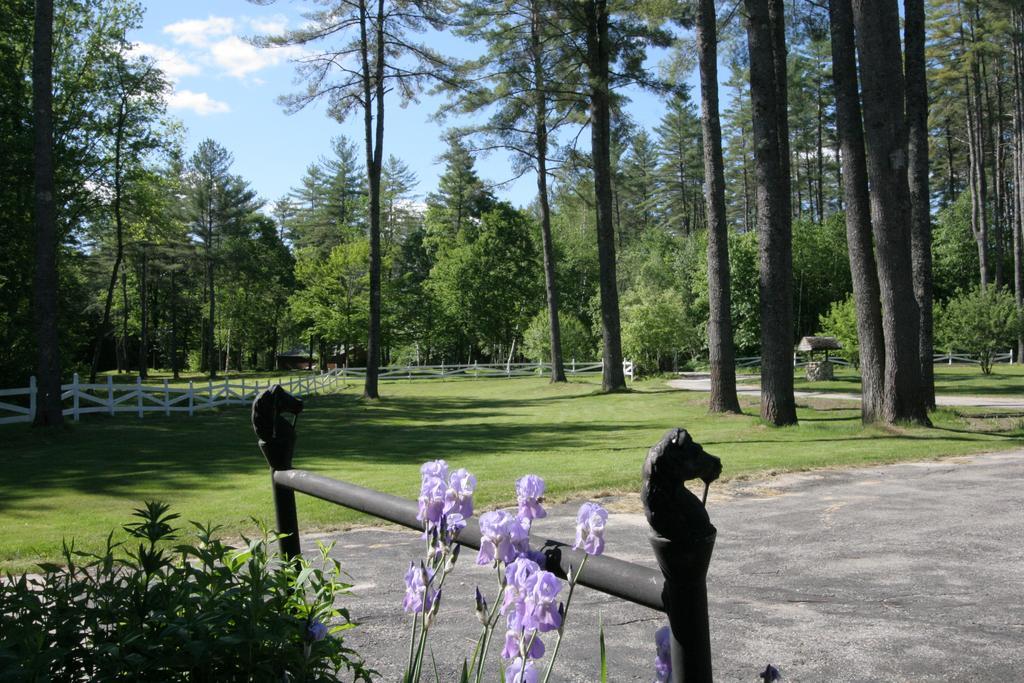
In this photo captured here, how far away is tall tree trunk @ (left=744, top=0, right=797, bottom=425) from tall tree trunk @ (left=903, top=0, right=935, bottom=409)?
278cm

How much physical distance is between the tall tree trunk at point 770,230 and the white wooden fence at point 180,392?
9763mm

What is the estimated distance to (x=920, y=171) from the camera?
16.3 m

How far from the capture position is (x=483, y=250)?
54.2 m

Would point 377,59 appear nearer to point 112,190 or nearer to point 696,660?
point 112,190

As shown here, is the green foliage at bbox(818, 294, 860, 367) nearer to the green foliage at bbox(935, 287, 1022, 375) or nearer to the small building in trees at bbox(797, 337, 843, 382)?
the small building in trees at bbox(797, 337, 843, 382)

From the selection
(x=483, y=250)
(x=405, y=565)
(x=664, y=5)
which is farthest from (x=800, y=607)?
(x=483, y=250)

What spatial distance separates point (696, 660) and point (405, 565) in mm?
4364

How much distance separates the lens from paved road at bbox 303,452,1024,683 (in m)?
3.48

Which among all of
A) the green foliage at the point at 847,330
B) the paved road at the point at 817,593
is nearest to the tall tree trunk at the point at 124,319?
the green foliage at the point at 847,330

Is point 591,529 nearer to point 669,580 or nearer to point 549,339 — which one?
point 669,580

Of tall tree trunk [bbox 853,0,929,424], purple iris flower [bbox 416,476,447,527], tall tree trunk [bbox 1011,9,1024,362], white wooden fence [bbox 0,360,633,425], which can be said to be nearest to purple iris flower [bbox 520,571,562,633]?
purple iris flower [bbox 416,476,447,527]

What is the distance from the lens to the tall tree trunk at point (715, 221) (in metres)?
17.5

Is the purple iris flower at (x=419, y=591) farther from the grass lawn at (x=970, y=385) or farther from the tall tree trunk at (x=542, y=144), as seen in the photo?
the tall tree trunk at (x=542, y=144)

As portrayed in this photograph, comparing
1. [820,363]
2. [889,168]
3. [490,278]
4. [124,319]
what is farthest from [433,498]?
[124,319]
